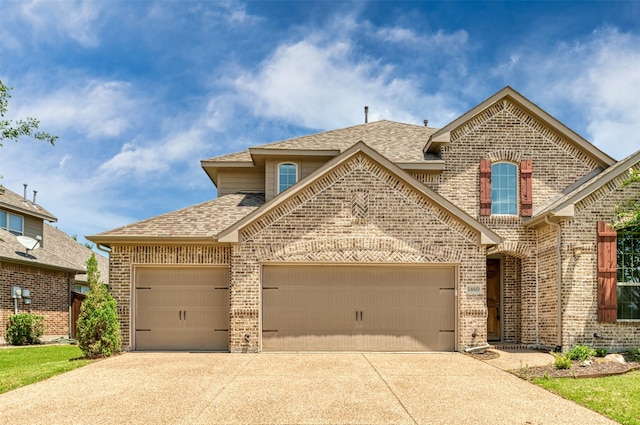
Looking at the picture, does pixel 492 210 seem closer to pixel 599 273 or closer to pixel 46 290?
pixel 599 273

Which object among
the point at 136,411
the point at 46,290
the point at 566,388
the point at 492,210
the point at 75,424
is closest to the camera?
the point at 75,424

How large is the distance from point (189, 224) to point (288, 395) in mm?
7272

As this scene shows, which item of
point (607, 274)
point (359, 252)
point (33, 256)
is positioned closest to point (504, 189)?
point (607, 274)

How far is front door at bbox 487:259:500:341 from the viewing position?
1698 centimetres

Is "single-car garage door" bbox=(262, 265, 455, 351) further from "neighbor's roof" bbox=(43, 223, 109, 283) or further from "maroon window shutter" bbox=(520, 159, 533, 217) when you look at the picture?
"neighbor's roof" bbox=(43, 223, 109, 283)

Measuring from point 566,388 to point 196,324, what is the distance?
8.98m

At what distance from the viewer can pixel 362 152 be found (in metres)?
14.4

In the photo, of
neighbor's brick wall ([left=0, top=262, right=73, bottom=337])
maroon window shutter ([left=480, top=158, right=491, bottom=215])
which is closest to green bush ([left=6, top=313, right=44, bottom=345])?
neighbor's brick wall ([left=0, top=262, right=73, bottom=337])

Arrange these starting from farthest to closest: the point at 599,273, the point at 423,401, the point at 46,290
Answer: the point at 46,290
the point at 599,273
the point at 423,401

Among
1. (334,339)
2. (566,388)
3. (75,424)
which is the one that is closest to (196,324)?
(334,339)

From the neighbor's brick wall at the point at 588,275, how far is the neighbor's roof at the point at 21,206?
68.4 ft

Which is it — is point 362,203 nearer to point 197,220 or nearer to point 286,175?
point 286,175

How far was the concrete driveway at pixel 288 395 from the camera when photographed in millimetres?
7703

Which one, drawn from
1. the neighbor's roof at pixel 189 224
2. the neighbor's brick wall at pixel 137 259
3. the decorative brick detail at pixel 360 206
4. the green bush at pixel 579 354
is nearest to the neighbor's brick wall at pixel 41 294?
the neighbor's brick wall at pixel 137 259
